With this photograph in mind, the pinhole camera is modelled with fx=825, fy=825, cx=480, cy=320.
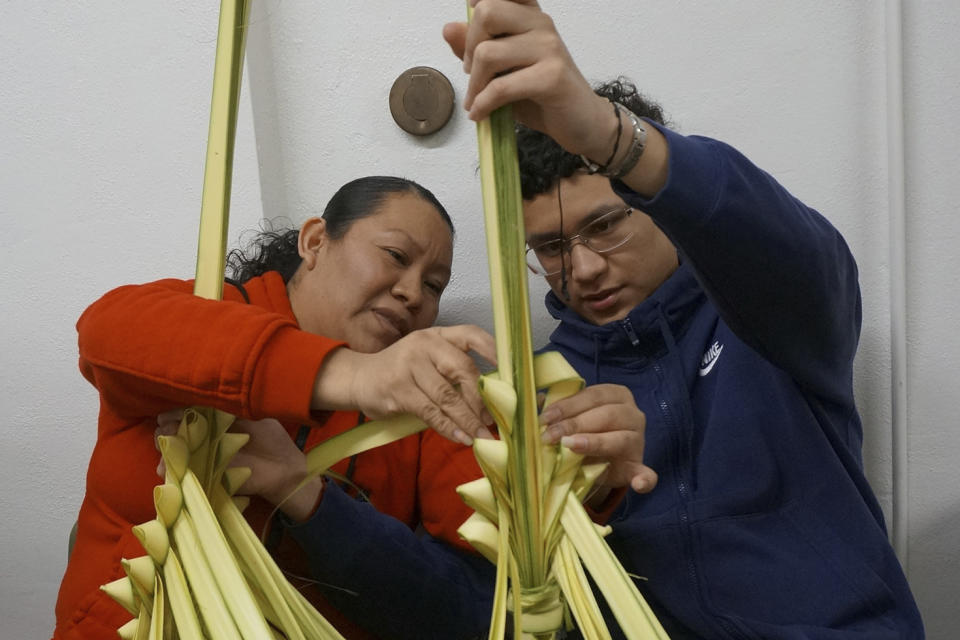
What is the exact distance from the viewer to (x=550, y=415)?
45 cm

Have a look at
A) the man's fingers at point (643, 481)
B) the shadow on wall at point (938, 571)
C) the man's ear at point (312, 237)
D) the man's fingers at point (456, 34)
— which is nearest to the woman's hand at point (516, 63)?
the man's fingers at point (456, 34)

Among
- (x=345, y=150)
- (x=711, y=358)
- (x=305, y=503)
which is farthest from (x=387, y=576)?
(x=345, y=150)

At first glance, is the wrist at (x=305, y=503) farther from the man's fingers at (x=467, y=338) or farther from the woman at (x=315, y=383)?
the man's fingers at (x=467, y=338)

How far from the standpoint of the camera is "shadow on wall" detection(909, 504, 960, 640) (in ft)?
3.27

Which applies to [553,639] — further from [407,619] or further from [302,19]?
[302,19]

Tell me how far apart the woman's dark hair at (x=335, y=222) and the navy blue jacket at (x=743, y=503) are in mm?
290

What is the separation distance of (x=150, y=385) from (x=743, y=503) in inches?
20.0

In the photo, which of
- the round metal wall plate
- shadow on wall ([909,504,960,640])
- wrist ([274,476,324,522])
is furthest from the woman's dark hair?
shadow on wall ([909,504,960,640])

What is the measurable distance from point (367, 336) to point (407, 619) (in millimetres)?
278

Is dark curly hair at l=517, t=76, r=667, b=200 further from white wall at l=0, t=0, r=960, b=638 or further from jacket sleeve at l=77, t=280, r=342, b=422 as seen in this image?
jacket sleeve at l=77, t=280, r=342, b=422

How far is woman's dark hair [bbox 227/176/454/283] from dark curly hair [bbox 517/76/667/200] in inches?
4.5

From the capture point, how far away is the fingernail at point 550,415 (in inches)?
17.7

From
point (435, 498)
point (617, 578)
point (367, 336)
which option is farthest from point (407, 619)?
point (617, 578)

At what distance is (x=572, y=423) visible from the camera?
453 millimetres
